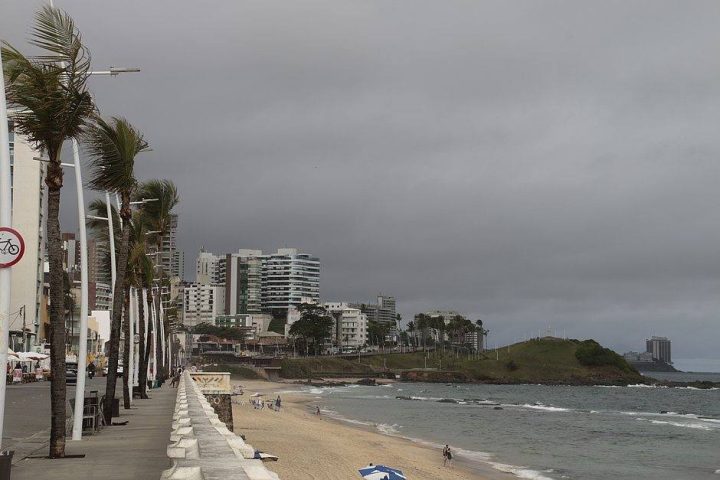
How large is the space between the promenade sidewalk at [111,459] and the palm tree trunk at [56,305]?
56 centimetres

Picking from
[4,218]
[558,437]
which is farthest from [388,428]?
[4,218]

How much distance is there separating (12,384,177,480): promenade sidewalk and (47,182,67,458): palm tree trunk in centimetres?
56

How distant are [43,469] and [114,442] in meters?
4.43

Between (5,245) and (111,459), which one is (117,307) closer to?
(111,459)

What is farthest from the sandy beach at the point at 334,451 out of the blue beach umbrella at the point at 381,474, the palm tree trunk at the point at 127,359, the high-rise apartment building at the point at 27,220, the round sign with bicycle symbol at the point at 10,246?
the high-rise apartment building at the point at 27,220

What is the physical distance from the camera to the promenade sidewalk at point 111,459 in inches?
578

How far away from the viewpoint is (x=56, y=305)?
56.9ft

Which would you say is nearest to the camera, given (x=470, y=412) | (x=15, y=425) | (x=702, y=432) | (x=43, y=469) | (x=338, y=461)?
(x=43, y=469)

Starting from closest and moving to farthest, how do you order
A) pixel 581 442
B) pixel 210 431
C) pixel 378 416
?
pixel 210 431 < pixel 581 442 < pixel 378 416

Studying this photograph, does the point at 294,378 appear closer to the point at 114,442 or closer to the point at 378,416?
the point at 378,416

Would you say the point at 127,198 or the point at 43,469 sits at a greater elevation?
the point at 127,198

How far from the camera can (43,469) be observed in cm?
1574

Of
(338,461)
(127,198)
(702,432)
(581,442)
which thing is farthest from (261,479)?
(702,432)

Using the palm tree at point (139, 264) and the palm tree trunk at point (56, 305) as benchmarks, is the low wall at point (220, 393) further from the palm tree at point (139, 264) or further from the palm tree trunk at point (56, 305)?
the palm tree trunk at point (56, 305)
